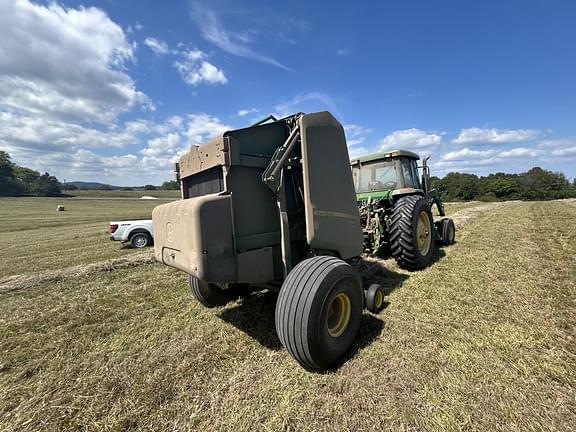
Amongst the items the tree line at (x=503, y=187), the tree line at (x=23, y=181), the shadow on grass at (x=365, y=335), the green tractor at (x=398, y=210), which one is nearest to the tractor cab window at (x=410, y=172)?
the green tractor at (x=398, y=210)

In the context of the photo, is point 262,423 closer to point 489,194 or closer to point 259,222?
point 259,222

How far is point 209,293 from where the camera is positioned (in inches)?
144

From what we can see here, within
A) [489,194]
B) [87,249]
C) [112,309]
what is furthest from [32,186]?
[489,194]

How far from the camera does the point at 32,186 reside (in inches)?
2940

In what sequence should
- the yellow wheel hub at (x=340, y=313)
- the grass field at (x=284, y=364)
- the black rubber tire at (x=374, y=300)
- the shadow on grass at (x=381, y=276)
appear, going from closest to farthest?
the grass field at (x=284, y=364) < the yellow wheel hub at (x=340, y=313) < the black rubber tire at (x=374, y=300) < the shadow on grass at (x=381, y=276)

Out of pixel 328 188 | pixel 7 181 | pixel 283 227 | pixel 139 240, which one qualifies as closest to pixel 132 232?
pixel 139 240

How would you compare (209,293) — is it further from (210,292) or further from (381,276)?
(381,276)

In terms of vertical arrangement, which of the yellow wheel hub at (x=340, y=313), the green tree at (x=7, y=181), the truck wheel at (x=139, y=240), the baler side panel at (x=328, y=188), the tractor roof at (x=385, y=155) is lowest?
the yellow wheel hub at (x=340, y=313)

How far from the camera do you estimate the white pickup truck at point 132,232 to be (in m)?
9.52

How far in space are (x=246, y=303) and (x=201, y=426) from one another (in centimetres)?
202

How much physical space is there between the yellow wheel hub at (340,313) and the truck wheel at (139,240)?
28.8ft

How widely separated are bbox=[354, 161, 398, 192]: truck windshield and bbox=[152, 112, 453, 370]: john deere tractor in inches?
120

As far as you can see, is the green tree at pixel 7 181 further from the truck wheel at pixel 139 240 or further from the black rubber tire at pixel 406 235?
the black rubber tire at pixel 406 235

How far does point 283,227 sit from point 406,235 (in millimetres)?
2919
